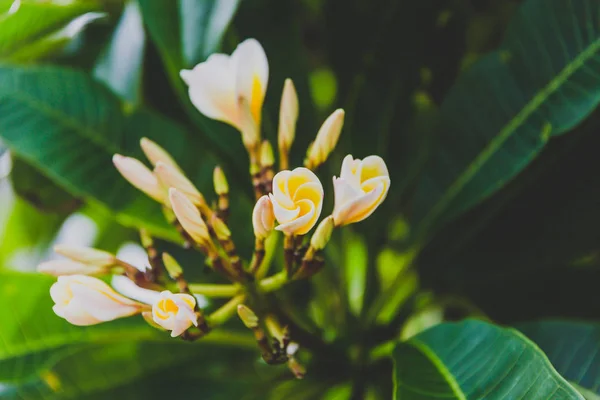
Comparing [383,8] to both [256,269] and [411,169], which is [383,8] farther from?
Answer: [256,269]

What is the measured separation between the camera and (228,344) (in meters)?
0.58

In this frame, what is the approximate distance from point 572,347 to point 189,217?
1.01 ft

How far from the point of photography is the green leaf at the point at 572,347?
1.37ft

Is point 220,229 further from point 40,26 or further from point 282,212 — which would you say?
point 40,26

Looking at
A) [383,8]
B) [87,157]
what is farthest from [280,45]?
[87,157]

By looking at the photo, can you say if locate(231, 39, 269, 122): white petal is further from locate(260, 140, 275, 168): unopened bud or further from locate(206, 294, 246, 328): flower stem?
locate(206, 294, 246, 328): flower stem

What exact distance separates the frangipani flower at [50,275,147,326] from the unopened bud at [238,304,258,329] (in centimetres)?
8

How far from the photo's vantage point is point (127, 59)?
0.62 meters

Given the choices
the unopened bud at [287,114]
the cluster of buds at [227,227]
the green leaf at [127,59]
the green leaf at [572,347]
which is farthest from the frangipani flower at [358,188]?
the green leaf at [127,59]

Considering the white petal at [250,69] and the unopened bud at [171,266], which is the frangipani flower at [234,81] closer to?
the white petal at [250,69]

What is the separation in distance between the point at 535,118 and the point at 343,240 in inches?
10.6

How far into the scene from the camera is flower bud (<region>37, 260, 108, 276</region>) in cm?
41

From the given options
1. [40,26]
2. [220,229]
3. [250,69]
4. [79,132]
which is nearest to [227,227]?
[220,229]

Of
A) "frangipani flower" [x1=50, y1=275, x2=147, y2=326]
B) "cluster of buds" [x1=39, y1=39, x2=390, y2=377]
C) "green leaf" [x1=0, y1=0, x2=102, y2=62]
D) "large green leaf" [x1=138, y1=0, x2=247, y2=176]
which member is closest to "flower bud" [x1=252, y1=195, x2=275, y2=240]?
"cluster of buds" [x1=39, y1=39, x2=390, y2=377]
